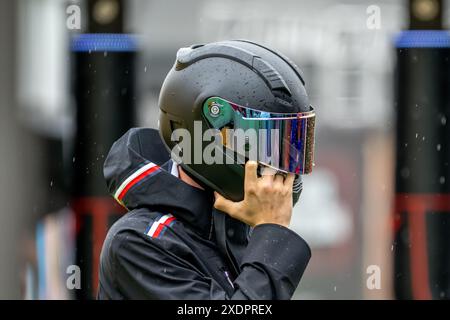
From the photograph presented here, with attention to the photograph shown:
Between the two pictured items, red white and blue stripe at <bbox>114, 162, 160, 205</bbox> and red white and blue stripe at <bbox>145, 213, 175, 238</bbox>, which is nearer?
red white and blue stripe at <bbox>145, 213, 175, 238</bbox>

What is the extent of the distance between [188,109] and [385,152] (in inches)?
140

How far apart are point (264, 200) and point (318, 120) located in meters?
3.40

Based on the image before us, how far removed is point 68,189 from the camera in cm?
543

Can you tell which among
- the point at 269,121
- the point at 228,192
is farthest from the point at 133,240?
the point at 269,121

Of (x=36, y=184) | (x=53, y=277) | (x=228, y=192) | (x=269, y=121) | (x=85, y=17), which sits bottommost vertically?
(x=53, y=277)

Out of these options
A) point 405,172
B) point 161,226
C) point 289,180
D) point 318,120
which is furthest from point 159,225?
point 405,172

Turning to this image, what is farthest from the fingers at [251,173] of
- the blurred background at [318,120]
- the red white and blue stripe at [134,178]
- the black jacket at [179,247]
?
the blurred background at [318,120]

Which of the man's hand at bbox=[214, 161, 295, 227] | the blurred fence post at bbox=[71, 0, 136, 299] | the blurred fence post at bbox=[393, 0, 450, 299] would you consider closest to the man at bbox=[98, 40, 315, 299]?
the man's hand at bbox=[214, 161, 295, 227]

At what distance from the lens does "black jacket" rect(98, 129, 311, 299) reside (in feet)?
6.57

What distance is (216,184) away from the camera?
2201mm

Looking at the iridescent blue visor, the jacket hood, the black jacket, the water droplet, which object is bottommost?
the water droplet

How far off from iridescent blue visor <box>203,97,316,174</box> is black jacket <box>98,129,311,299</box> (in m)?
0.16

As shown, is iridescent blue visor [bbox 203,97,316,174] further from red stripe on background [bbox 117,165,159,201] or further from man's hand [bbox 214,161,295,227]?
red stripe on background [bbox 117,165,159,201]

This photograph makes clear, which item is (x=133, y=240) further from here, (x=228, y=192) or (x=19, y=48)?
(x=19, y=48)
